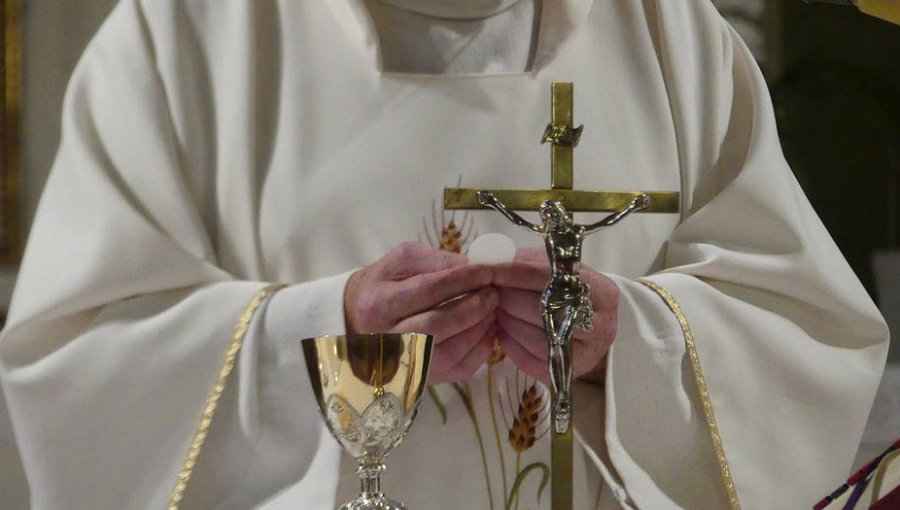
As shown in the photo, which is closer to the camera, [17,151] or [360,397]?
[360,397]

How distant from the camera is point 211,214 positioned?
2525 millimetres

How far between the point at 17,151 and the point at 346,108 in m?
2.14

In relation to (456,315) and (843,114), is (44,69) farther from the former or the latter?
Answer: (843,114)

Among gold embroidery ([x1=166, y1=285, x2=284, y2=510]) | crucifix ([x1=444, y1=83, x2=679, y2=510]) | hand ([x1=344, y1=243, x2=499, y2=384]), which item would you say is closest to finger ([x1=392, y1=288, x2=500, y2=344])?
hand ([x1=344, y1=243, x2=499, y2=384])

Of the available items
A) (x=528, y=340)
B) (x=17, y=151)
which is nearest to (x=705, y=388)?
(x=528, y=340)

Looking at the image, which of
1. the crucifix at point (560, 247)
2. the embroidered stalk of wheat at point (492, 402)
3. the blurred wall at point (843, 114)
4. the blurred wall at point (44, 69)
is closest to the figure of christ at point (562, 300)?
the crucifix at point (560, 247)

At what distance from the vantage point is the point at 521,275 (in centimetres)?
204

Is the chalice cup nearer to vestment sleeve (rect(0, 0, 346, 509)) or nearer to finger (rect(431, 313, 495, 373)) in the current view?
finger (rect(431, 313, 495, 373))

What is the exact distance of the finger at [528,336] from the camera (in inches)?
82.0

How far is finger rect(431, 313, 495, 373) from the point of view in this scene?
2.09m

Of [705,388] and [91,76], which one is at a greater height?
[91,76]

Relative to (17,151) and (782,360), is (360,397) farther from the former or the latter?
(17,151)

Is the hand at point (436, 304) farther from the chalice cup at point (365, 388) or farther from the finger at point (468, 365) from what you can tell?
the chalice cup at point (365, 388)

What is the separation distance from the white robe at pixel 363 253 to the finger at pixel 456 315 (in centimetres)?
23
